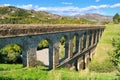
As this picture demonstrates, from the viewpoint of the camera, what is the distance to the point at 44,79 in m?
9.98

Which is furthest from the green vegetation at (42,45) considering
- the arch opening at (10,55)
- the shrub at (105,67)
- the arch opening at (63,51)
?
the shrub at (105,67)

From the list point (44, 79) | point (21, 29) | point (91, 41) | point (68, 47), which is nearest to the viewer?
point (44, 79)

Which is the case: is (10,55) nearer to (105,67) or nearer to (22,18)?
(105,67)

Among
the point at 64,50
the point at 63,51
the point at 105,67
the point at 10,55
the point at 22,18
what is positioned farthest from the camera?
the point at 22,18

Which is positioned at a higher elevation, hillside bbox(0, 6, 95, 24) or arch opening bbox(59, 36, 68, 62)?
hillside bbox(0, 6, 95, 24)

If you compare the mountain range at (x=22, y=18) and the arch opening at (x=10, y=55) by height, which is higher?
the mountain range at (x=22, y=18)

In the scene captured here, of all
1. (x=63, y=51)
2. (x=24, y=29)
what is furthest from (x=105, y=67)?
(x=63, y=51)

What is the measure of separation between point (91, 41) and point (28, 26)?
25.5 meters

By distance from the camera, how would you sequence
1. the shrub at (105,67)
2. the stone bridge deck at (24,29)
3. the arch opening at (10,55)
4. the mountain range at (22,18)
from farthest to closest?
the mountain range at (22,18) → the arch opening at (10,55) → the shrub at (105,67) → the stone bridge deck at (24,29)

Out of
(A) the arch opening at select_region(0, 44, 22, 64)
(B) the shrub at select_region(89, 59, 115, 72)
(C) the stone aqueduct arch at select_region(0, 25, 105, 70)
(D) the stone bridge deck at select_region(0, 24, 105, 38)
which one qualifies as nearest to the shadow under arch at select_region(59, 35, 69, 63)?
(C) the stone aqueduct arch at select_region(0, 25, 105, 70)

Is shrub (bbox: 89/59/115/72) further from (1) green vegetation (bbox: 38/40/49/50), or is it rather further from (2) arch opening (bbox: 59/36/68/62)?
(1) green vegetation (bbox: 38/40/49/50)

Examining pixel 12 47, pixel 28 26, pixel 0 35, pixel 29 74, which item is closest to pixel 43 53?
pixel 12 47

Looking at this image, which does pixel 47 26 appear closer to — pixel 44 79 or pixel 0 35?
pixel 0 35

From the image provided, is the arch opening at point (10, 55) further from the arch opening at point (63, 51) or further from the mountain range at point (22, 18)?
the arch opening at point (63, 51)
